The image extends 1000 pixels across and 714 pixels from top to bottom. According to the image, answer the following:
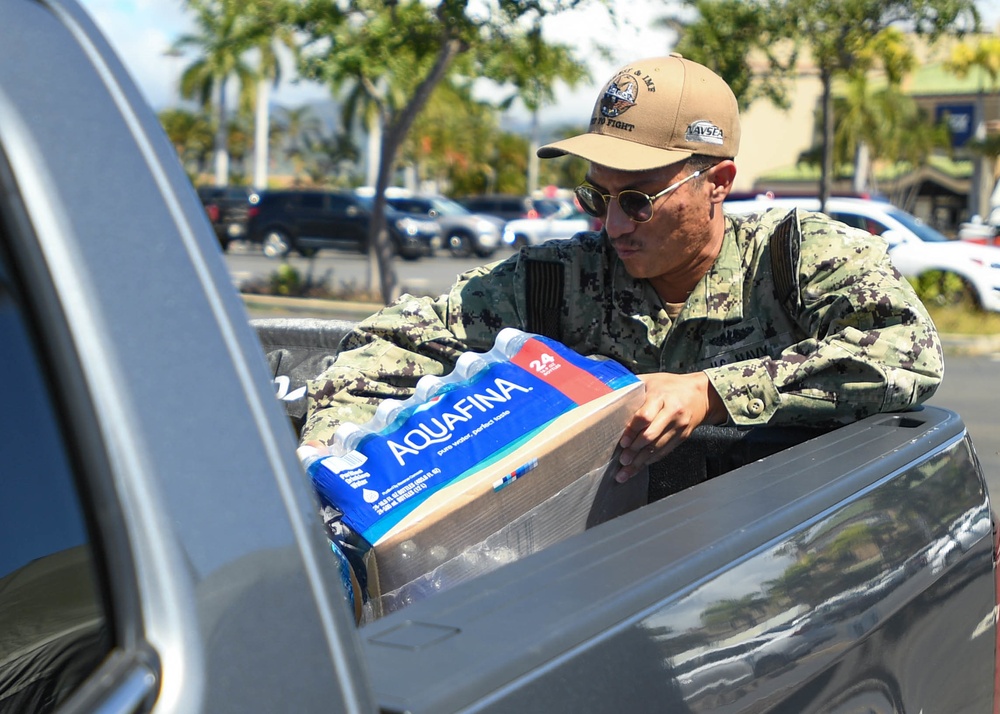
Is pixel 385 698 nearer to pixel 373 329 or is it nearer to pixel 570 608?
pixel 570 608

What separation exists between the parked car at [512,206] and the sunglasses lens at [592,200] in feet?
109

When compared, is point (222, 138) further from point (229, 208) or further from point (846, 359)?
point (846, 359)

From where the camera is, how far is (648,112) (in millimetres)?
2516

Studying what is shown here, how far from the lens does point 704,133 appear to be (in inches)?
101

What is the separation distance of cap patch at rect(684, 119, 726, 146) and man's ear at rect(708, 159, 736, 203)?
60 millimetres

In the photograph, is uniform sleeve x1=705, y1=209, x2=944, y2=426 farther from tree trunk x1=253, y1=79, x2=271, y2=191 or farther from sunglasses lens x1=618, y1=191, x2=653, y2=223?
tree trunk x1=253, y1=79, x2=271, y2=191

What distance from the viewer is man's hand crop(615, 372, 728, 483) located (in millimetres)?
1880

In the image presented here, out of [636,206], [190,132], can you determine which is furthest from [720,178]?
[190,132]

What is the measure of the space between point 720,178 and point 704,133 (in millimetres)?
137

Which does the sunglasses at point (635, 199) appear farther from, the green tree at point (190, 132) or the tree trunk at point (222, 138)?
the green tree at point (190, 132)

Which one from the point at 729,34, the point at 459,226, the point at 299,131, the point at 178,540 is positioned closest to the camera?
the point at 178,540

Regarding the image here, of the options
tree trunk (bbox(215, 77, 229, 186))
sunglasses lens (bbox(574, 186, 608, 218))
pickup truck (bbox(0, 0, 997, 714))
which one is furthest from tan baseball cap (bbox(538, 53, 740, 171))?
tree trunk (bbox(215, 77, 229, 186))

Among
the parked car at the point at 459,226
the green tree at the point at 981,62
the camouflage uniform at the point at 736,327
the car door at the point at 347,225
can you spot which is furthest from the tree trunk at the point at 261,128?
the camouflage uniform at the point at 736,327

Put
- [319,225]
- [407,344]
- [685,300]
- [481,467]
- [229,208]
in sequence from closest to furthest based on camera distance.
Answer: [481,467] < [407,344] < [685,300] < [319,225] < [229,208]
